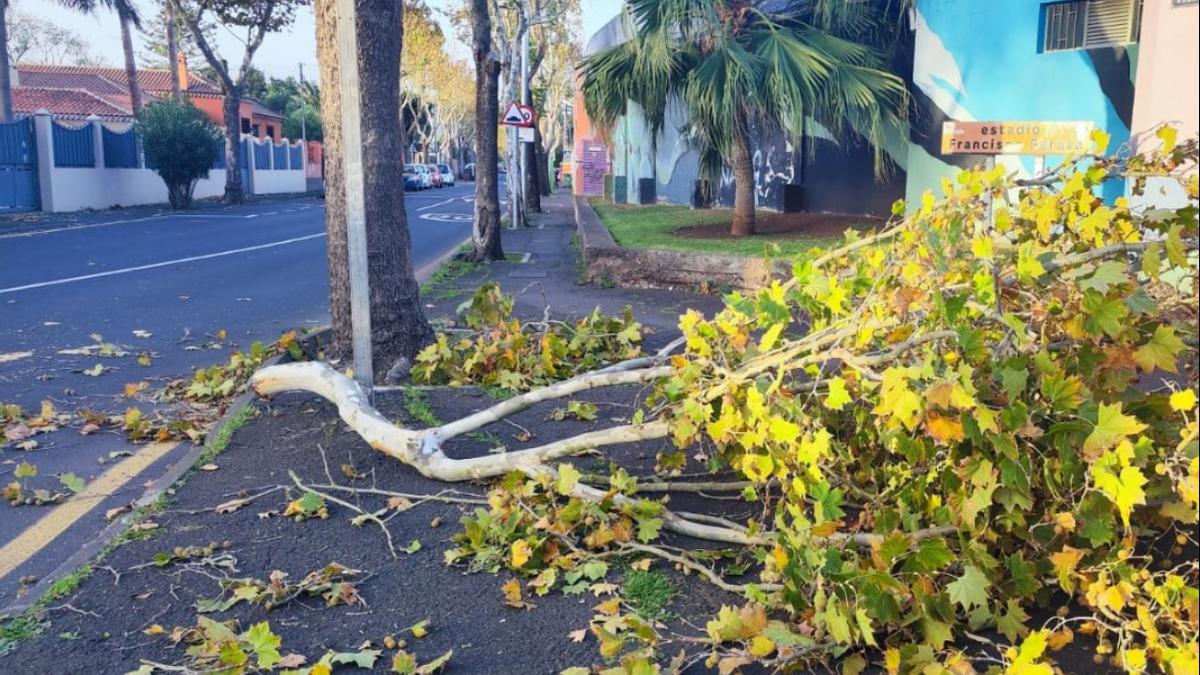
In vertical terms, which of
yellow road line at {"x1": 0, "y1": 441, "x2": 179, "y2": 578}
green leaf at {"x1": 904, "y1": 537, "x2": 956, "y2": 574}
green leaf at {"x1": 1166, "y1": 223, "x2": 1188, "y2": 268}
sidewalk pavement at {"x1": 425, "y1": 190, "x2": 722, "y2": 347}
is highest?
green leaf at {"x1": 1166, "y1": 223, "x2": 1188, "y2": 268}

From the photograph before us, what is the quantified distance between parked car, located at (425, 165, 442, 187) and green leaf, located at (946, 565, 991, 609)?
54094 millimetres

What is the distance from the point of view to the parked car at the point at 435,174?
187 ft

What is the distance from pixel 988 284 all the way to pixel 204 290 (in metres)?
10.3

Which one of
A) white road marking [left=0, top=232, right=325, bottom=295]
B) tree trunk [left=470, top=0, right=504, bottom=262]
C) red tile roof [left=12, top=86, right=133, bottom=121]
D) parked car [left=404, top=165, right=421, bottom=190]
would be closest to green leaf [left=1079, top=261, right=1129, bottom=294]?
white road marking [left=0, top=232, right=325, bottom=295]

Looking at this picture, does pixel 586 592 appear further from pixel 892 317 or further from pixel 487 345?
pixel 487 345

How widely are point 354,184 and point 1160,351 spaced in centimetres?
409

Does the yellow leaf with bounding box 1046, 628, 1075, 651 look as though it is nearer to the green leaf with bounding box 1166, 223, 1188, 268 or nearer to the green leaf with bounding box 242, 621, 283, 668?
the green leaf with bounding box 1166, 223, 1188, 268

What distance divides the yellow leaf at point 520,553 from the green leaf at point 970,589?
1.47 metres

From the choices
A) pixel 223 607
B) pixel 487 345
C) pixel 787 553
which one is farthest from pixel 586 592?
pixel 487 345

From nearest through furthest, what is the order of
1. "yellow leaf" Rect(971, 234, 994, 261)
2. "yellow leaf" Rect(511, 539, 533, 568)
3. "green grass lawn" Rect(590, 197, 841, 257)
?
"yellow leaf" Rect(971, 234, 994, 261) < "yellow leaf" Rect(511, 539, 533, 568) < "green grass lawn" Rect(590, 197, 841, 257)

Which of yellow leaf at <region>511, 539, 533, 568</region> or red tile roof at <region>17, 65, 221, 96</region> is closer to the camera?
yellow leaf at <region>511, 539, 533, 568</region>

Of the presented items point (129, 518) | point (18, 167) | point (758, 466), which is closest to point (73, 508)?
point (129, 518)

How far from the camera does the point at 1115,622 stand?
11.0ft

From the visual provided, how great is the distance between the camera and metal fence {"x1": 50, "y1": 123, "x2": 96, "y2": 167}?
27.7 meters
